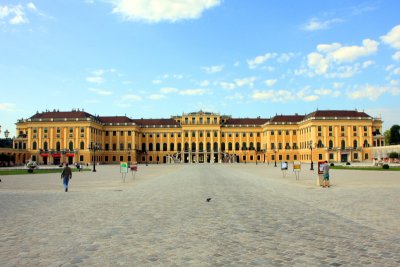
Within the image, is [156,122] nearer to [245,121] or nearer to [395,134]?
[245,121]

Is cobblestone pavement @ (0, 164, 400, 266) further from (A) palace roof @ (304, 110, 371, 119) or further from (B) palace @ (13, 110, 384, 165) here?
(A) palace roof @ (304, 110, 371, 119)

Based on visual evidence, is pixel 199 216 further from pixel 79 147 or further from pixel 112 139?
pixel 112 139

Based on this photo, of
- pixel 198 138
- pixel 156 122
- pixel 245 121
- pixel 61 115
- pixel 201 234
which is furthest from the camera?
pixel 156 122

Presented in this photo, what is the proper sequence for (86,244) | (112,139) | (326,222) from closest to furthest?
(86,244), (326,222), (112,139)

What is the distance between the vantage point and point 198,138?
121m

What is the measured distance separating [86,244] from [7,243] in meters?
1.82

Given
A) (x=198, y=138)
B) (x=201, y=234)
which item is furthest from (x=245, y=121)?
(x=201, y=234)

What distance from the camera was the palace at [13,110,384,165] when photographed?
99750mm

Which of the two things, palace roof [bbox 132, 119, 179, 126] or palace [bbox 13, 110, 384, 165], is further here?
palace roof [bbox 132, 119, 179, 126]

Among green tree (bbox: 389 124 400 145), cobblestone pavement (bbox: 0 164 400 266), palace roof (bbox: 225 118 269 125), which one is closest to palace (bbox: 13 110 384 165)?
palace roof (bbox: 225 118 269 125)

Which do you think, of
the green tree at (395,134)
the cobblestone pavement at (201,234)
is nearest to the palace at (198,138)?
the green tree at (395,134)

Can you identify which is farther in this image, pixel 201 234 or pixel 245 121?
pixel 245 121

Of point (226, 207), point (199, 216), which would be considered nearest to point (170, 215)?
point (199, 216)

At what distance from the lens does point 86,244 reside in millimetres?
8227
